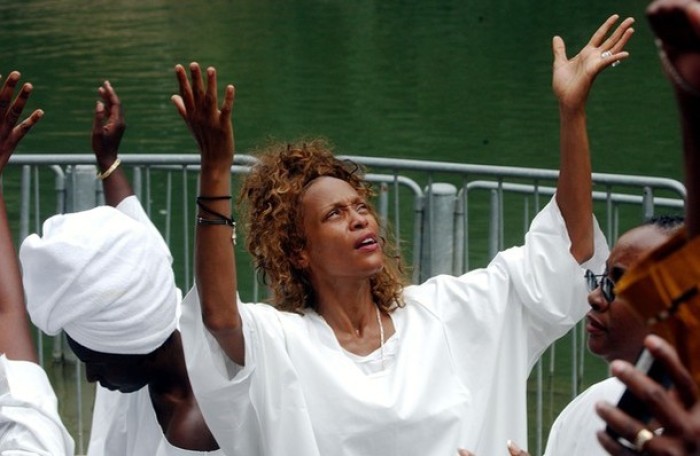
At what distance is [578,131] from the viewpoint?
3.93 meters

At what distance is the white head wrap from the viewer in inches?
145

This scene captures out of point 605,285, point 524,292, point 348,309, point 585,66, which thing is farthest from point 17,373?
point 585,66

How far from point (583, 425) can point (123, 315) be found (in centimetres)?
112

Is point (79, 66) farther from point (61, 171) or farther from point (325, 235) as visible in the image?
point (325, 235)

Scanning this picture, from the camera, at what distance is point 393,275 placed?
4176 mm

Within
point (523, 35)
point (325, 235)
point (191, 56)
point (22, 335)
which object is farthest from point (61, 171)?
point (523, 35)

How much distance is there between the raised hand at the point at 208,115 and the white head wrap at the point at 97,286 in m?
0.41

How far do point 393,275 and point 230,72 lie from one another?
615 inches

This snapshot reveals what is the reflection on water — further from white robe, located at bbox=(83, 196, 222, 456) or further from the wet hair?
the wet hair

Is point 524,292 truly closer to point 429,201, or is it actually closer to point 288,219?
point 288,219

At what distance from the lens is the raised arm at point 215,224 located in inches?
132

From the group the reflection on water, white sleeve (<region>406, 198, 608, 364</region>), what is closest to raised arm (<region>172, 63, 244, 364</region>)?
white sleeve (<region>406, 198, 608, 364</region>)

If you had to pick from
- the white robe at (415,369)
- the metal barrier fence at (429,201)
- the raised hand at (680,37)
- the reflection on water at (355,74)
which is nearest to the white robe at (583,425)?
the white robe at (415,369)

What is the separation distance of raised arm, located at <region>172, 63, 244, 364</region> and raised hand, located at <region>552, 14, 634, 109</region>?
0.95m
